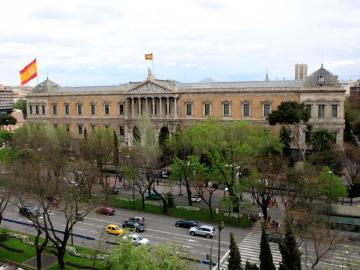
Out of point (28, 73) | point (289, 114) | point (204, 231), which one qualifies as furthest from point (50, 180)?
point (28, 73)

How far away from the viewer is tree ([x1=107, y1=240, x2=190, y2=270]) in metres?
24.8

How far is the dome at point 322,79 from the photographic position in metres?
65.1

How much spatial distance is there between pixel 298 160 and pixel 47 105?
58657 mm

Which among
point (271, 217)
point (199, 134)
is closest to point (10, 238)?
point (199, 134)

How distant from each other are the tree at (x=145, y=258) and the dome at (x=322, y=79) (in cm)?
4770

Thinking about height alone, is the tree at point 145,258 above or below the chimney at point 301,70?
below

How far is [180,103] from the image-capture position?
78.8m

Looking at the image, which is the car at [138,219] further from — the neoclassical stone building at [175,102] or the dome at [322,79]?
the dome at [322,79]

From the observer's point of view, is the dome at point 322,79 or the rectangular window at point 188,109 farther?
the rectangular window at point 188,109

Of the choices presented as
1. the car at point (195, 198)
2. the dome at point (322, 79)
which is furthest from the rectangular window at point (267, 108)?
the car at point (195, 198)

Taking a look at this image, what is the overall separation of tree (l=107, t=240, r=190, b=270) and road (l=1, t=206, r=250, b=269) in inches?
380

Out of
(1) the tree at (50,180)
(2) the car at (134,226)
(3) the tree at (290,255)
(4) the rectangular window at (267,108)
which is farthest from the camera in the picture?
(4) the rectangular window at (267,108)

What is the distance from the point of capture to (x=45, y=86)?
316ft

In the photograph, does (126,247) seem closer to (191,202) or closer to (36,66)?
(191,202)
